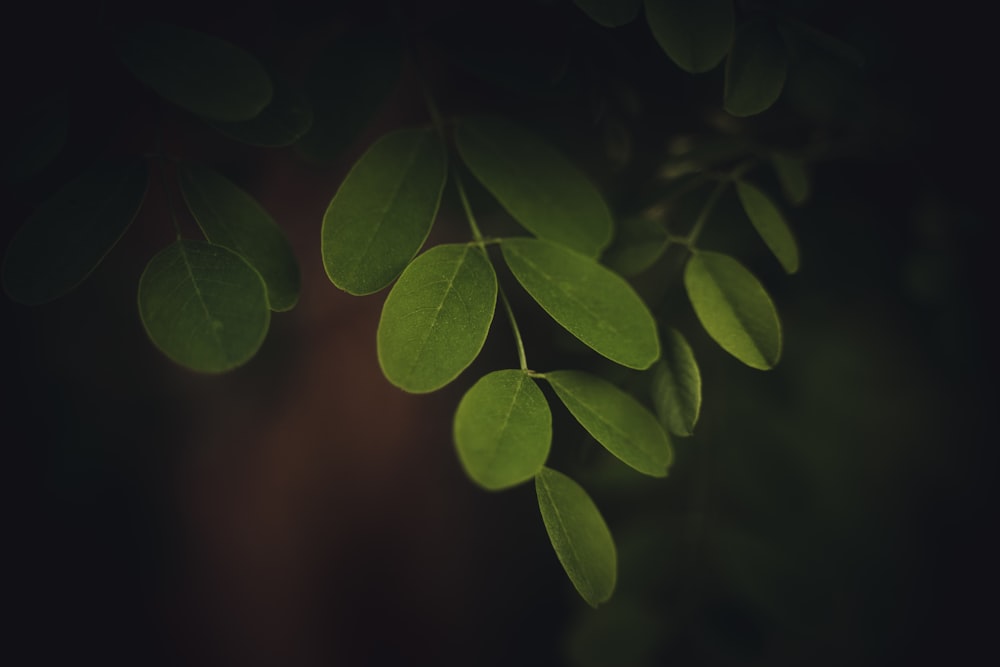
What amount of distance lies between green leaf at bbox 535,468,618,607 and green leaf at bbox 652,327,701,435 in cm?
13

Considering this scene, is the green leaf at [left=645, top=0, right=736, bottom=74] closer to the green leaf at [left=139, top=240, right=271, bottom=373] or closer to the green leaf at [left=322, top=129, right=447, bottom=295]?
the green leaf at [left=322, top=129, right=447, bottom=295]

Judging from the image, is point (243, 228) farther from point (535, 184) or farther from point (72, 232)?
point (535, 184)

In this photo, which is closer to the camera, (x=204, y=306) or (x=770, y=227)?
(x=204, y=306)

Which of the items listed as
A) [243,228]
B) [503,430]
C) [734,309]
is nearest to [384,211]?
[243,228]

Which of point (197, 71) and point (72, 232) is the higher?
point (197, 71)

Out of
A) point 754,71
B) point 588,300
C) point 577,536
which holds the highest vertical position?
point 754,71

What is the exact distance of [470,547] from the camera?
1.59m

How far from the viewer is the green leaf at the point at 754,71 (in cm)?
60

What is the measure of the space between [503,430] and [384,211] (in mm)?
242

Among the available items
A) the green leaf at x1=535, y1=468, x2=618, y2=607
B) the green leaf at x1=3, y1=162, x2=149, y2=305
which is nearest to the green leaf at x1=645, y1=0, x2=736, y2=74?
the green leaf at x1=535, y1=468, x2=618, y2=607

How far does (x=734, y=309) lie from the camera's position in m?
0.65

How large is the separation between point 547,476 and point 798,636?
77 cm

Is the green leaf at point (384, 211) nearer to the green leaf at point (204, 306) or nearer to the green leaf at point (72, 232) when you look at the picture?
the green leaf at point (204, 306)

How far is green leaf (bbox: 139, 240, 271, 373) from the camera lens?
0.48 m
